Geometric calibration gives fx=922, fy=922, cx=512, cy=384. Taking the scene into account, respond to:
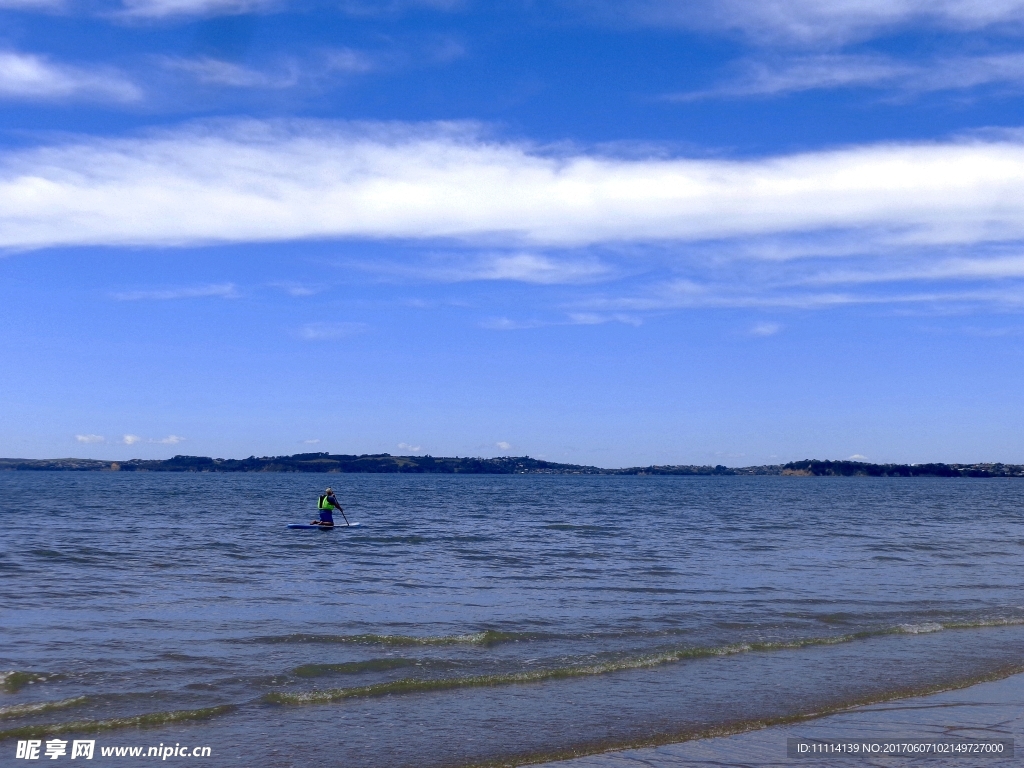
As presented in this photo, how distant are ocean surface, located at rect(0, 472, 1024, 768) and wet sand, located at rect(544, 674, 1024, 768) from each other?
430mm

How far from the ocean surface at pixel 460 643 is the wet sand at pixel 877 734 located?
430mm

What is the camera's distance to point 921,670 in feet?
41.5

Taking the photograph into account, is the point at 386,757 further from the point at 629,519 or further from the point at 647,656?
the point at 629,519

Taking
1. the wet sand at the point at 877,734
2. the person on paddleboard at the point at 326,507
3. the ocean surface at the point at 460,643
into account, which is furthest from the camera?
the person on paddleboard at the point at 326,507

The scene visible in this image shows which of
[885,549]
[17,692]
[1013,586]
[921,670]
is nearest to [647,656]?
[921,670]

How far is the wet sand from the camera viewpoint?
8.45 m

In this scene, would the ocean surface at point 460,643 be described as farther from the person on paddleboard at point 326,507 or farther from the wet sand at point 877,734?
the person on paddleboard at point 326,507

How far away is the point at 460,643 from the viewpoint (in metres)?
13.9

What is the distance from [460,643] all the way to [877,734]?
6370mm

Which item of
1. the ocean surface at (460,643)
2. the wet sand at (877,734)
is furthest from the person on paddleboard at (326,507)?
the wet sand at (877,734)

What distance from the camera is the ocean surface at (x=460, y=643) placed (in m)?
9.67

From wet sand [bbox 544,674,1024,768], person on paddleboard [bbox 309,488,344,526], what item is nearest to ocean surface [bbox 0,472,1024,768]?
wet sand [bbox 544,674,1024,768]

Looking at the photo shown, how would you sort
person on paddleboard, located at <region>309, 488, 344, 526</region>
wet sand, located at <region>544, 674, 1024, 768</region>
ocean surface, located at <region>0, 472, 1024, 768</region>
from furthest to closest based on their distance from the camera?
person on paddleboard, located at <region>309, 488, 344, 526</region> → ocean surface, located at <region>0, 472, 1024, 768</region> → wet sand, located at <region>544, 674, 1024, 768</region>

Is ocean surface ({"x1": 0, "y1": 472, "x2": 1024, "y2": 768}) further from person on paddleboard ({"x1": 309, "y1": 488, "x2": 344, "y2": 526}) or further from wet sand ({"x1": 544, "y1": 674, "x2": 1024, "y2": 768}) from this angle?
person on paddleboard ({"x1": 309, "y1": 488, "x2": 344, "y2": 526})
